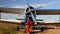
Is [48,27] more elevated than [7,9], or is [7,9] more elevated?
[7,9]

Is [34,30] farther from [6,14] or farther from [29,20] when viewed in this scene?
[6,14]

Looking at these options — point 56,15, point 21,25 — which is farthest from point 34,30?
point 56,15

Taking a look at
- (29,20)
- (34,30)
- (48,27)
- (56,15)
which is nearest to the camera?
(29,20)

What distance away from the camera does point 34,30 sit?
41.5 feet

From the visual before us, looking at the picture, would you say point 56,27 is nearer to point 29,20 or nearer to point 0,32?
point 29,20

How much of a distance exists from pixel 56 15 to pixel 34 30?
317 cm

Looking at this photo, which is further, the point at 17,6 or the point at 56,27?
the point at 17,6

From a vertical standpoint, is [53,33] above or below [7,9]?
below

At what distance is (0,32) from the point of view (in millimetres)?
11883

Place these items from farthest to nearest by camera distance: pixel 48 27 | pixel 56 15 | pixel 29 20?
1. pixel 56 15
2. pixel 48 27
3. pixel 29 20

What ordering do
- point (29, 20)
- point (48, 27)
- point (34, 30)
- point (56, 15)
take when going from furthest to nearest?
point (56, 15) → point (48, 27) → point (34, 30) → point (29, 20)

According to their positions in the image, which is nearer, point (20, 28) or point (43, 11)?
point (20, 28)

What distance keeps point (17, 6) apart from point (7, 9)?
0.83 meters

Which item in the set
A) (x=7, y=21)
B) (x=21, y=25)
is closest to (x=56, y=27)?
(x=21, y=25)
